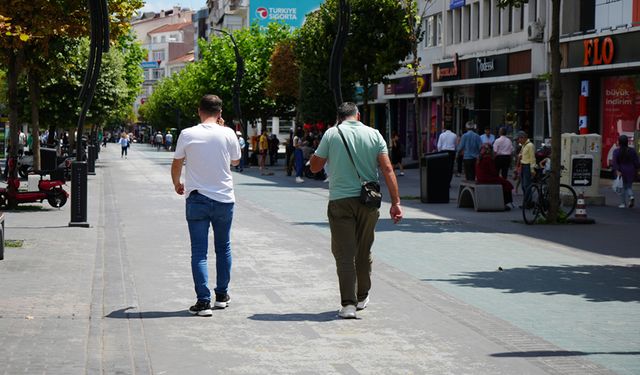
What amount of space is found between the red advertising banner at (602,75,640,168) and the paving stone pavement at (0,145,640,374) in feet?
53.0

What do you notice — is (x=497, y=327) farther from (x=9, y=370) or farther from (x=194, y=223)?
(x=9, y=370)

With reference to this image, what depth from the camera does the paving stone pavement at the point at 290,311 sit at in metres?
7.61

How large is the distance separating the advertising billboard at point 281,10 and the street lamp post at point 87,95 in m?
95.5

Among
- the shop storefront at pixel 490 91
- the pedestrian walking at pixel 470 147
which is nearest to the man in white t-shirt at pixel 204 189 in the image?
the pedestrian walking at pixel 470 147

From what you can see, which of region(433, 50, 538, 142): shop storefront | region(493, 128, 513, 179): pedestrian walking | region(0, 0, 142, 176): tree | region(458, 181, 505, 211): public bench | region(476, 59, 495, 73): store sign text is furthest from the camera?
region(476, 59, 495, 73): store sign text

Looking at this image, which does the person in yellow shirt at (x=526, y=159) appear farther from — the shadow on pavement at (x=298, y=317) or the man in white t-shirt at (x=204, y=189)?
the man in white t-shirt at (x=204, y=189)

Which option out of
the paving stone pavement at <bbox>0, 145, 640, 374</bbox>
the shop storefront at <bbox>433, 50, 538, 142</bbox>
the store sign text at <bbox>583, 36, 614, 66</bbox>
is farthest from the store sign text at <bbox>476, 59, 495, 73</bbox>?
the paving stone pavement at <bbox>0, 145, 640, 374</bbox>

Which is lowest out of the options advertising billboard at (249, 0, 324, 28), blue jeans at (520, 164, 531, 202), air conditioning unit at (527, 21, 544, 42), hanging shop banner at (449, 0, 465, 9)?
blue jeans at (520, 164, 531, 202)

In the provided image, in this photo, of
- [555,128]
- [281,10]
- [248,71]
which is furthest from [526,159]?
[281,10]

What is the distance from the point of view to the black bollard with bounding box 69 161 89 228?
58.9ft

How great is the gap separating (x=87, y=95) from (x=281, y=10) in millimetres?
96752

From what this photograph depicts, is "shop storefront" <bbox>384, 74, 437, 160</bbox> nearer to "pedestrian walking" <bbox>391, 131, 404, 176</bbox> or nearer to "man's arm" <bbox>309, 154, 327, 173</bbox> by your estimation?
"pedestrian walking" <bbox>391, 131, 404, 176</bbox>

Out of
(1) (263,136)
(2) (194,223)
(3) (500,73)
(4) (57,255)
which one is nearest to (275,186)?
(3) (500,73)

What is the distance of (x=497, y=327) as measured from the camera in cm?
905
